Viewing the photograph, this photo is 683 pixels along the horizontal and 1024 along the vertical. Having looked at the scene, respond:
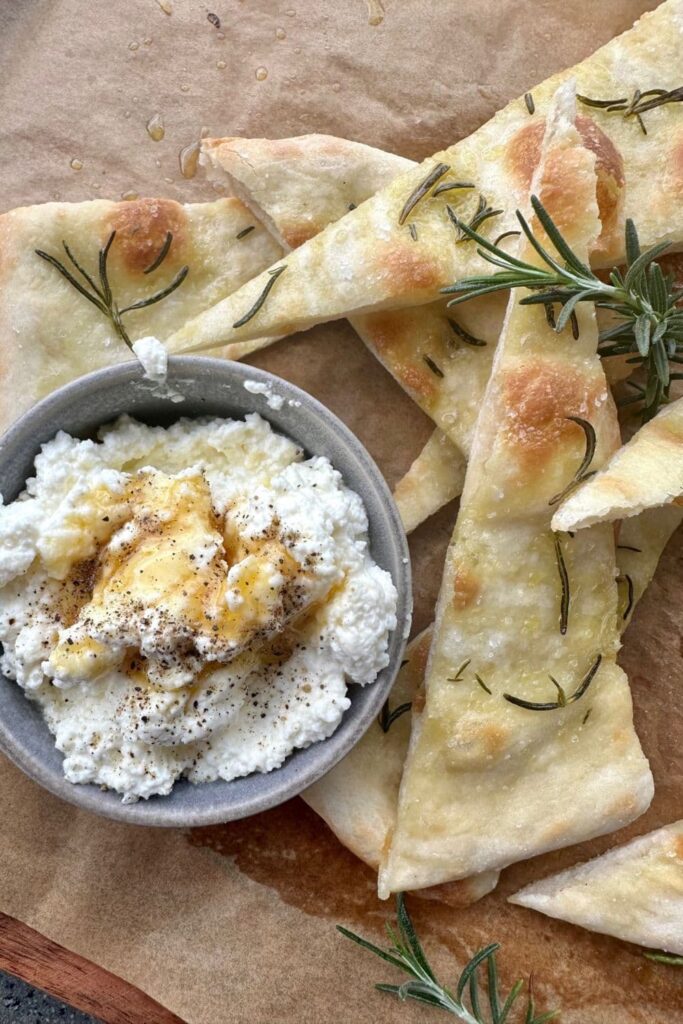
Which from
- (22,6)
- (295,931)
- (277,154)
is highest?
(22,6)

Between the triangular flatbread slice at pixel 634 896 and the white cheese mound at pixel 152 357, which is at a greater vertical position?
the white cheese mound at pixel 152 357

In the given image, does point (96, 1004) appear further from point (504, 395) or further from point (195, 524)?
point (504, 395)

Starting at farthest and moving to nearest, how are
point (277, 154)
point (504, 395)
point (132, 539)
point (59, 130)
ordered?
point (59, 130)
point (277, 154)
point (504, 395)
point (132, 539)

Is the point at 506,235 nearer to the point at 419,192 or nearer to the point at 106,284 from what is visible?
the point at 419,192

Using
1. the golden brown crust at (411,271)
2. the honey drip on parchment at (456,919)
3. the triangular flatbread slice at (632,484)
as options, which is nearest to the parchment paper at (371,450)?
the honey drip on parchment at (456,919)

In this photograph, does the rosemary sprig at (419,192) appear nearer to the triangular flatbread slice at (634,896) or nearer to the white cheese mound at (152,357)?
the white cheese mound at (152,357)

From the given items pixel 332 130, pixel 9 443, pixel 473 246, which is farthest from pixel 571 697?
pixel 332 130
